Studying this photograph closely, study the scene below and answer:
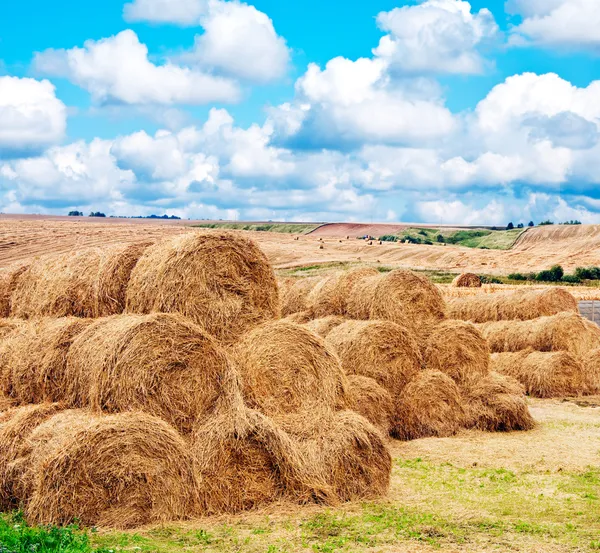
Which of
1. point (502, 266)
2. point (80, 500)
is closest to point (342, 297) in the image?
point (80, 500)

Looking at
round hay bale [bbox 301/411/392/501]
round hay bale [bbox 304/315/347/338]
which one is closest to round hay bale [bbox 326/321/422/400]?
round hay bale [bbox 304/315/347/338]

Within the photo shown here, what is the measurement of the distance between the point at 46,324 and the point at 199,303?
98.2 inches

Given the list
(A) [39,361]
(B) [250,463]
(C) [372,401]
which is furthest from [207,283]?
(C) [372,401]

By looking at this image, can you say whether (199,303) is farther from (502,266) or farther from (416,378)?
(502,266)

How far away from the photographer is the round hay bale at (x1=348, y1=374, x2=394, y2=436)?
12859 millimetres

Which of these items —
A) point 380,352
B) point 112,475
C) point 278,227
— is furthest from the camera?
point 278,227

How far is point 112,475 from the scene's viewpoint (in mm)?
7895

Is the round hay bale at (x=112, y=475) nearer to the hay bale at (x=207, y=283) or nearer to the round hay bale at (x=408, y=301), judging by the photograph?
the hay bale at (x=207, y=283)

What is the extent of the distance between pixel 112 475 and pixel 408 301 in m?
8.06

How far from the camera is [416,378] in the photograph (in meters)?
13.8

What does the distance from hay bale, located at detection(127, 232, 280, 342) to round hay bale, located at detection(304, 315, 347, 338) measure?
382cm

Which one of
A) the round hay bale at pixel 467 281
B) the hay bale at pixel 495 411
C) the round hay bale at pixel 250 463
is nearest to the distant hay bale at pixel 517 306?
the hay bale at pixel 495 411

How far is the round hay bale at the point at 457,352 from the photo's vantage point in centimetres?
1450

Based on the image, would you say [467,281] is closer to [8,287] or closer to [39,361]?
[8,287]
